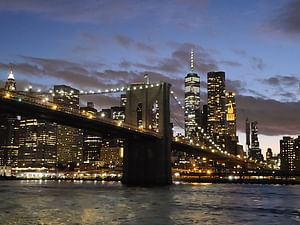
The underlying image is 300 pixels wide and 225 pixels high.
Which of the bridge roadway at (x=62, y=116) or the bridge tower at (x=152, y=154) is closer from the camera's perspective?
the bridge roadway at (x=62, y=116)

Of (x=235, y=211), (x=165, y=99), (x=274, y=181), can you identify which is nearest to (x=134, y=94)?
(x=165, y=99)

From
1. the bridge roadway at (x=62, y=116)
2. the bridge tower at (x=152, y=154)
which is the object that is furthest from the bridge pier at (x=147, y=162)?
the bridge roadway at (x=62, y=116)

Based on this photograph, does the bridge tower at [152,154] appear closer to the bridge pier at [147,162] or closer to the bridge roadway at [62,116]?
the bridge pier at [147,162]

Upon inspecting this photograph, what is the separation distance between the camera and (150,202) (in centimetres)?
3866

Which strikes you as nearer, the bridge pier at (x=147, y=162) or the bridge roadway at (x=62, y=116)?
the bridge roadway at (x=62, y=116)

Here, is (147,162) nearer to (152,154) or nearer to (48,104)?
(152,154)

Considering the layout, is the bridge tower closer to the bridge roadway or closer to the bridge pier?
the bridge pier

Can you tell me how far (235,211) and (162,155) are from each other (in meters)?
35.3

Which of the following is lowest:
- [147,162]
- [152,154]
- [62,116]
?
[147,162]

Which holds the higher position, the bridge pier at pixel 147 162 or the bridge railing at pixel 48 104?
the bridge railing at pixel 48 104

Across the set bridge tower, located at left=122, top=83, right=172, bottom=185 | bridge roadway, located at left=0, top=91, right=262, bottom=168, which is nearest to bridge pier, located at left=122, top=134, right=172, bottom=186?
bridge tower, located at left=122, top=83, right=172, bottom=185

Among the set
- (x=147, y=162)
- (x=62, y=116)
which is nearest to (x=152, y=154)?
(x=147, y=162)

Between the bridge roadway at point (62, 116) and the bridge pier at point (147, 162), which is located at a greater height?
the bridge roadway at point (62, 116)

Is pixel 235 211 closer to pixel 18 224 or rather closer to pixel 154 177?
pixel 18 224
